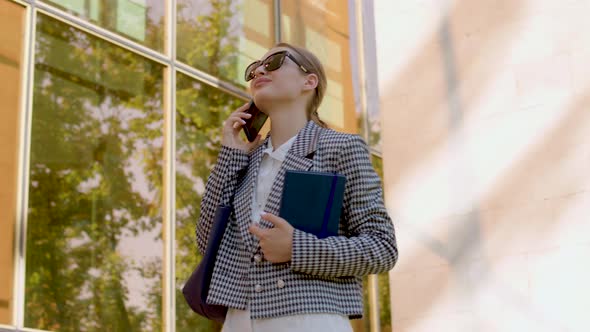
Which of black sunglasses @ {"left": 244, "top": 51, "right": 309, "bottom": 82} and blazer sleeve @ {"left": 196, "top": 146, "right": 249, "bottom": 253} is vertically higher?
black sunglasses @ {"left": 244, "top": 51, "right": 309, "bottom": 82}

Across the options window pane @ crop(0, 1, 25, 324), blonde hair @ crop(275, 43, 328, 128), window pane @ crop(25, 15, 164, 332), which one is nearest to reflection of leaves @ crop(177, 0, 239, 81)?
window pane @ crop(25, 15, 164, 332)

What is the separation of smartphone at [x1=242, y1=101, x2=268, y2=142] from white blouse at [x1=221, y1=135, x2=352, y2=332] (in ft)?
0.58

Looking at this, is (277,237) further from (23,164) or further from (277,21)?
(277,21)

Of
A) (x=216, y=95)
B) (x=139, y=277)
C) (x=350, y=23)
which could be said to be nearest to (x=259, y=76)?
(x=139, y=277)

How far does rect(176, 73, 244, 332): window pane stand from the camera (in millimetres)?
8852

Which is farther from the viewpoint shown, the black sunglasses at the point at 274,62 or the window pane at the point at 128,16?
the window pane at the point at 128,16

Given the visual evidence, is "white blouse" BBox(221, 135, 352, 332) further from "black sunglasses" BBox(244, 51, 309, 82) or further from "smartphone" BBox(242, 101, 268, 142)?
"black sunglasses" BBox(244, 51, 309, 82)

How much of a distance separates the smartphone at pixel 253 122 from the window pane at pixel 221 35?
5.74 m

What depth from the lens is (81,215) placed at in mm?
7879

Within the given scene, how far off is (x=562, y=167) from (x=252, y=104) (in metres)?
6.50

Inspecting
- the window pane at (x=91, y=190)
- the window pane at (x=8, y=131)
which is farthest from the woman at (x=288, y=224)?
the window pane at (x=91, y=190)

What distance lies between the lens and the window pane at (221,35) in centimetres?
962

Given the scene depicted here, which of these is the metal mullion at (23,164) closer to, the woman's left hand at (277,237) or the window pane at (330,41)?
the window pane at (330,41)

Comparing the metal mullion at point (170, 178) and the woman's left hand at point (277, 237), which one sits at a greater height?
the metal mullion at point (170, 178)
